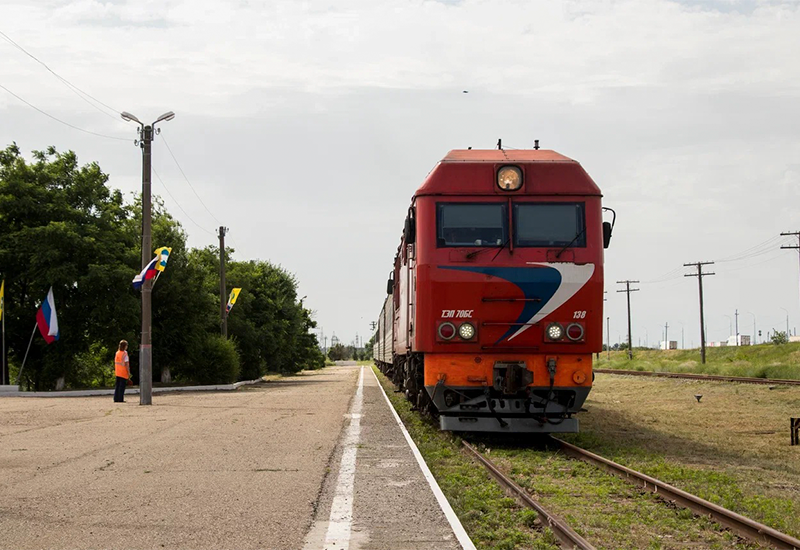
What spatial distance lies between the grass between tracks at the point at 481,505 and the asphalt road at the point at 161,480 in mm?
1347

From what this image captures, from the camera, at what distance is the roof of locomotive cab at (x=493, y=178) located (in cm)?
1289

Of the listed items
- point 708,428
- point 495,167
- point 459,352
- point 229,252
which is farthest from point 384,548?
point 229,252

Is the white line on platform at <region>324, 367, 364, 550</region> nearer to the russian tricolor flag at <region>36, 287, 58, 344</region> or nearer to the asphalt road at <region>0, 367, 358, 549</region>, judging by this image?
the asphalt road at <region>0, 367, 358, 549</region>

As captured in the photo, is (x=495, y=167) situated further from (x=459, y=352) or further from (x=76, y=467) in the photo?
(x=76, y=467)

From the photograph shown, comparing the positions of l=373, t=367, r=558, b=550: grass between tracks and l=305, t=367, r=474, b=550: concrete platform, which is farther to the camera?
l=373, t=367, r=558, b=550: grass between tracks

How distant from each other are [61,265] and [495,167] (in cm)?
2294

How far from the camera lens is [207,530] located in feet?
22.6

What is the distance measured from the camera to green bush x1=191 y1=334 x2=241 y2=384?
39469 millimetres

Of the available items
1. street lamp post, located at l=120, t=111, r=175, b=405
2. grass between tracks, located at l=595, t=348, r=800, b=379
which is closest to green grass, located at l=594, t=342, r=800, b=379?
grass between tracks, located at l=595, t=348, r=800, b=379

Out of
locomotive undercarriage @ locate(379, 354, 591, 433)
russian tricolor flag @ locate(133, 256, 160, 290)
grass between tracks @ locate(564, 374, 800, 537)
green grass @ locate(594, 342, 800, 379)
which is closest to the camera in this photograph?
grass between tracks @ locate(564, 374, 800, 537)

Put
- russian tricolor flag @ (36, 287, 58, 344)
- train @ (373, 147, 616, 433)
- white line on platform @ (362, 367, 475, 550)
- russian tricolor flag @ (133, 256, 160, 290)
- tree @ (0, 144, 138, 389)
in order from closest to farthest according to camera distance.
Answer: white line on platform @ (362, 367, 475, 550) → train @ (373, 147, 616, 433) → russian tricolor flag @ (133, 256, 160, 290) → russian tricolor flag @ (36, 287, 58, 344) → tree @ (0, 144, 138, 389)

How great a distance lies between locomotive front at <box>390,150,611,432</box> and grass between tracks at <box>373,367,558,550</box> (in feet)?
2.64

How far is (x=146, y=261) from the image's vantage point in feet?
80.7

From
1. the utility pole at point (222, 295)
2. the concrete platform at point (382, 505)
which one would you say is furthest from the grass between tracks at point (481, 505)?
the utility pole at point (222, 295)
